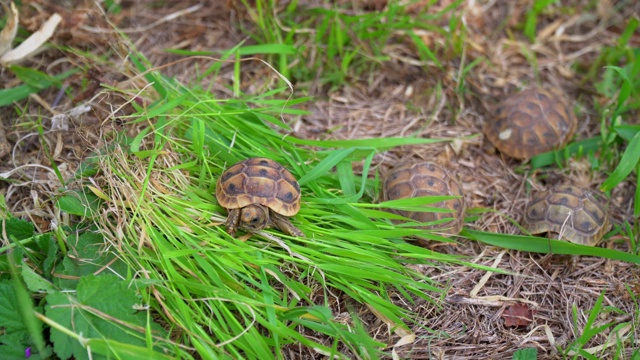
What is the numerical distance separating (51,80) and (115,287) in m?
1.81

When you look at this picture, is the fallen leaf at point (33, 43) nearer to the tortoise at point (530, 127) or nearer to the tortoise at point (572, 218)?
the tortoise at point (530, 127)

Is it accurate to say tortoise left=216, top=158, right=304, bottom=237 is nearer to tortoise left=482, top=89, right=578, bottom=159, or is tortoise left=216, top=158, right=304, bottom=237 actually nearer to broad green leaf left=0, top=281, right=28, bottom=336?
broad green leaf left=0, top=281, right=28, bottom=336

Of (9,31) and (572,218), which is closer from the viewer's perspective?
(572,218)

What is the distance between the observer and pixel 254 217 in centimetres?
301

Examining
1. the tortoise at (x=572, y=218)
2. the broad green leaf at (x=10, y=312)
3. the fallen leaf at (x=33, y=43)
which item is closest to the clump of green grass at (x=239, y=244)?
the broad green leaf at (x=10, y=312)

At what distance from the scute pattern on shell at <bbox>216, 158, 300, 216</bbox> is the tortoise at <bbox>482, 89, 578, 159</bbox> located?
5.61ft

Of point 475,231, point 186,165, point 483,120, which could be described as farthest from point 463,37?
point 186,165

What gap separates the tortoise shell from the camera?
11.3 feet

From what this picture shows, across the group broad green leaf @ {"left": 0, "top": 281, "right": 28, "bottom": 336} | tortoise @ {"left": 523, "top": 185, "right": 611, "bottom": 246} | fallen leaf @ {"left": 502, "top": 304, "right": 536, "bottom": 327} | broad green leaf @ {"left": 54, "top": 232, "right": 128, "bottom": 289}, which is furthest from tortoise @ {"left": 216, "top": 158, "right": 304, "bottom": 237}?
tortoise @ {"left": 523, "top": 185, "right": 611, "bottom": 246}

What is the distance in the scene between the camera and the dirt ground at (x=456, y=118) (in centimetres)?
314

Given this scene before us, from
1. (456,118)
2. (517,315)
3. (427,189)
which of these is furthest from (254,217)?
(456,118)

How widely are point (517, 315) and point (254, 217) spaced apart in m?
1.58

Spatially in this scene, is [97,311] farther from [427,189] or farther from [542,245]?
[542,245]

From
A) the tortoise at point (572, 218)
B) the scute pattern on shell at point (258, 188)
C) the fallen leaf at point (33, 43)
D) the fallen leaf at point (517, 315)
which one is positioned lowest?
the fallen leaf at point (517, 315)
